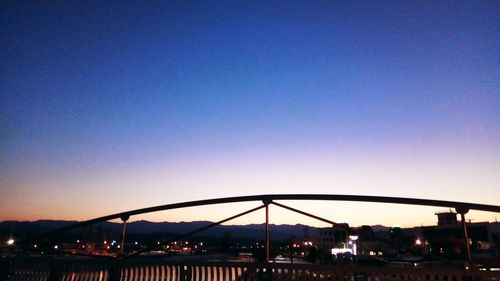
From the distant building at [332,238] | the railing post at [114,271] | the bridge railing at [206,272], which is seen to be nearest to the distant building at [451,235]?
the distant building at [332,238]

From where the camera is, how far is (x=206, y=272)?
605 centimetres

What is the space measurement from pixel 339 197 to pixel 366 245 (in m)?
152

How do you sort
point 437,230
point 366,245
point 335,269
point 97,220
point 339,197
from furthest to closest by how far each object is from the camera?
point 366,245 < point 437,230 < point 97,220 < point 339,197 < point 335,269

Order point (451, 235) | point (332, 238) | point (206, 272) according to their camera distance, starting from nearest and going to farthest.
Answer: point (206, 272) < point (451, 235) < point (332, 238)

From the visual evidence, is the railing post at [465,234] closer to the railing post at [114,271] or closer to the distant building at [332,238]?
the railing post at [114,271]

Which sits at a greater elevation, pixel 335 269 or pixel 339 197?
pixel 339 197

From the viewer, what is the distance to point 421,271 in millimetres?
4812

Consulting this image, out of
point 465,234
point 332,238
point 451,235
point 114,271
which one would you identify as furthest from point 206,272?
point 332,238

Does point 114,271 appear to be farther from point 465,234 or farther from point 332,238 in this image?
point 332,238

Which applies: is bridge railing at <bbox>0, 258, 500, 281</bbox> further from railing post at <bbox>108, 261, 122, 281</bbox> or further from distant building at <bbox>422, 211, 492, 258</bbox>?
distant building at <bbox>422, 211, 492, 258</bbox>

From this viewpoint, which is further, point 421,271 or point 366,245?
point 366,245

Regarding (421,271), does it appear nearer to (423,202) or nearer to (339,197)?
(423,202)

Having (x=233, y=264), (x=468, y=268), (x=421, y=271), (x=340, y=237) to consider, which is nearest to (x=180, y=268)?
(x=233, y=264)

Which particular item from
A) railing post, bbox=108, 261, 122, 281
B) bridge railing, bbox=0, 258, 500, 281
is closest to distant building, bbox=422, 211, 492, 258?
bridge railing, bbox=0, 258, 500, 281
